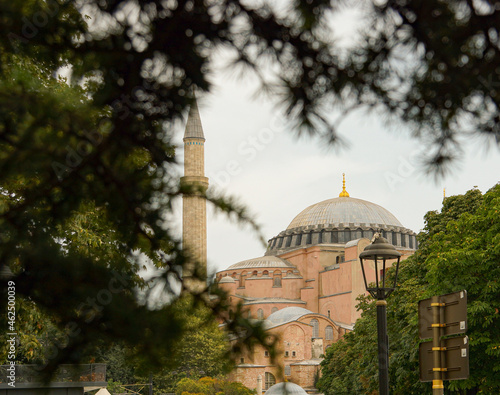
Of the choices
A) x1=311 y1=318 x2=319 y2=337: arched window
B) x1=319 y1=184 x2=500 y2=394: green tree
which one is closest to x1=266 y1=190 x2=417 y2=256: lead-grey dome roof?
x1=311 y1=318 x2=319 y2=337: arched window

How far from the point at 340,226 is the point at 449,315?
75.2 m

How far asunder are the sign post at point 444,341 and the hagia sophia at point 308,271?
49.7 metres

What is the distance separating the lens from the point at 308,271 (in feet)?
251

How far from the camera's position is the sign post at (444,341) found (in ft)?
20.7

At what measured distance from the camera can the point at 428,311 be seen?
22.2 ft

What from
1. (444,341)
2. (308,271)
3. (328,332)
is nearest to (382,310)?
(444,341)

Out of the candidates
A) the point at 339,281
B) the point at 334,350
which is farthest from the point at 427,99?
the point at 339,281

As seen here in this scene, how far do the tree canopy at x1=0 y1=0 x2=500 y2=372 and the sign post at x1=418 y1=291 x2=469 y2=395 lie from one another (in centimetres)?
322

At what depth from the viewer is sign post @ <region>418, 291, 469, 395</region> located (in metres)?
6.32

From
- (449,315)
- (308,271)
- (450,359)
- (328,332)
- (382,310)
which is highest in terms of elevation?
(308,271)

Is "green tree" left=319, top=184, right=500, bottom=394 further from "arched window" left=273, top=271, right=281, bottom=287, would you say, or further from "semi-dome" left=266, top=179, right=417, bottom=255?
"semi-dome" left=266, top=179, right=417, bottom=255

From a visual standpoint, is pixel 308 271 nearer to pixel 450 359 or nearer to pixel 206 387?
pixel 206 387

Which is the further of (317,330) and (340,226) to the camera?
(340,226)

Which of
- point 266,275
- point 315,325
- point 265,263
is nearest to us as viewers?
point 315,325
